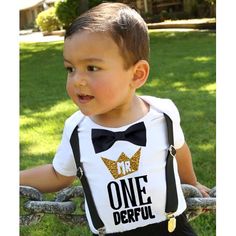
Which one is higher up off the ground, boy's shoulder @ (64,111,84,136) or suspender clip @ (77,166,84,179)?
boy's shoulder @ (64,111,84,136)

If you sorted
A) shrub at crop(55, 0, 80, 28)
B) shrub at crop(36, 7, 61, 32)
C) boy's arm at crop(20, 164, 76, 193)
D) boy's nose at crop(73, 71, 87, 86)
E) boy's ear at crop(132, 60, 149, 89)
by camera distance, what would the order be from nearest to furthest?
boy's nose at crop(73, 71, 87, 86) → boy's ear at crop(132, 60, 149, 89) → boy's arm at crop(20, 164, 76, 193) → shrub at crop(55, 0, 80, 28) → shrub at crop(36, 7, 61, 32)

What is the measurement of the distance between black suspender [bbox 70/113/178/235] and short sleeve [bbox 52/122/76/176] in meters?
0.04

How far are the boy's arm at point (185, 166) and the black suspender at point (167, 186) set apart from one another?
135 mm

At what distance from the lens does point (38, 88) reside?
6.82 m

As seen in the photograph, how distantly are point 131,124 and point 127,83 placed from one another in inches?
5.5

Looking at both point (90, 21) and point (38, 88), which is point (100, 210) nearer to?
point (90, 21)

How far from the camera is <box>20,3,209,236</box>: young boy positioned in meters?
1.53

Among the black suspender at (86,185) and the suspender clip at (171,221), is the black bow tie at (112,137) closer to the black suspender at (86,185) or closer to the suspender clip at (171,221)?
the black suspender at (86,185)

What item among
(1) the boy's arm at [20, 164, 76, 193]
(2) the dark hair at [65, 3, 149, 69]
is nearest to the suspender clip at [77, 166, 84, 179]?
(1) the boy's arm at [20, 164, 76, 193]

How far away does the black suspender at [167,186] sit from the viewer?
5.39 ft

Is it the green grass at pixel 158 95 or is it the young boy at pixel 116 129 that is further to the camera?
the green grass at pixel 158 95

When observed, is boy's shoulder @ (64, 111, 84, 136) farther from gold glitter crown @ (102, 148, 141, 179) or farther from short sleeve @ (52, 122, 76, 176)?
gold glitter crown @ (102, 148, 141, 179)

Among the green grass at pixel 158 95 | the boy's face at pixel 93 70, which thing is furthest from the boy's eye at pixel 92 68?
the green grass at pixel 158 95
